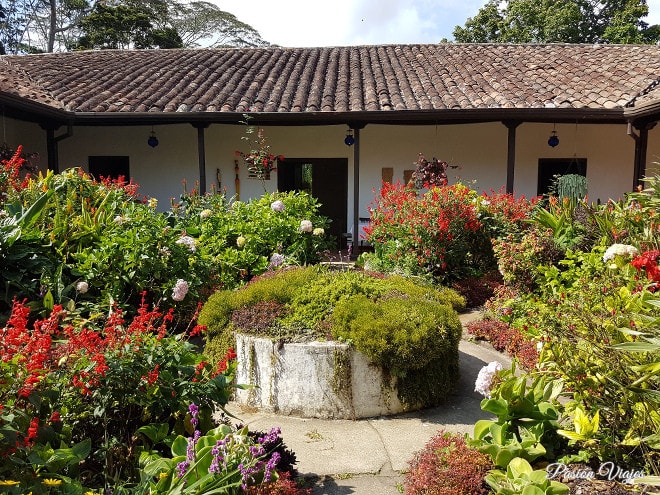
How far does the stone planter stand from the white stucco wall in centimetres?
751

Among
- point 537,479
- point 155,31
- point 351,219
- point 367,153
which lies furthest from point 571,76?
point 155,31

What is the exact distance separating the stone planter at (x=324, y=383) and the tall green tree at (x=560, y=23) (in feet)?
79.1

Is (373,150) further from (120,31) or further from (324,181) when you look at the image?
(120,31)

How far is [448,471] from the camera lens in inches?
109

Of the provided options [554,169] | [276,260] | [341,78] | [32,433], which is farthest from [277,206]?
[554,169]

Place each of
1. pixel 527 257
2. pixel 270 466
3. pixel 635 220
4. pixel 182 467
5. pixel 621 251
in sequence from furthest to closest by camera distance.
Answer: pixel 527 257 → pixel 635 220 → pixel 621 251 → pixel 270 466 → pixel 182 467

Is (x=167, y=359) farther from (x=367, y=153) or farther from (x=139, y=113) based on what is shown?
(x=367, y=153)

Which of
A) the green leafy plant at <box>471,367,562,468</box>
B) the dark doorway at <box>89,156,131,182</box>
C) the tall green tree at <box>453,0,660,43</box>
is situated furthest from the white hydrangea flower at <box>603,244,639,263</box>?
the tall green tree at <box>453,0,660,43</box>

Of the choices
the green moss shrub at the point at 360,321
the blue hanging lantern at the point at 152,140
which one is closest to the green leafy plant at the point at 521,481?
the green moss shrub at the point at 360,321

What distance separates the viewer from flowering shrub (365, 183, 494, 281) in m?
7.16

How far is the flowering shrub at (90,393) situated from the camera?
2.13 meters

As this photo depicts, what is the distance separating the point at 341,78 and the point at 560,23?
17379mm

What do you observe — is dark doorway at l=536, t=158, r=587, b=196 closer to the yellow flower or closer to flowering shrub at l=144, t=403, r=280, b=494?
flowering shrub at l=144, t=403, r=280, b=494

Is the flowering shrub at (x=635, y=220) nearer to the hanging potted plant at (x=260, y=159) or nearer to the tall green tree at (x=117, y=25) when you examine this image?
the hanging potted plant at (x=260, y=159)
